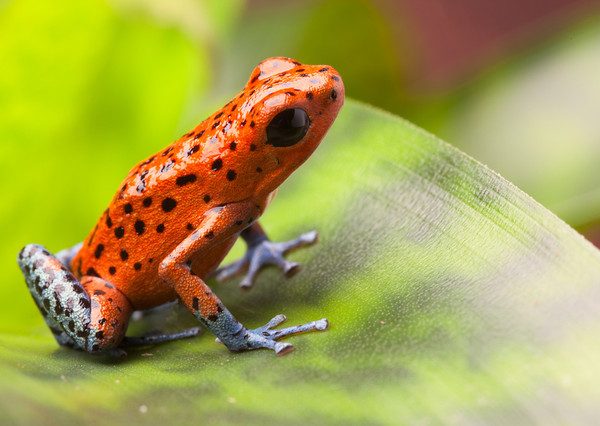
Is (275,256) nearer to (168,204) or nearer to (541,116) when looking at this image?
(168,204)

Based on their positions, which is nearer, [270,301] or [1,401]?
[1,401]

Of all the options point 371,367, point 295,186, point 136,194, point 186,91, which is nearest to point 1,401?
point 371,367

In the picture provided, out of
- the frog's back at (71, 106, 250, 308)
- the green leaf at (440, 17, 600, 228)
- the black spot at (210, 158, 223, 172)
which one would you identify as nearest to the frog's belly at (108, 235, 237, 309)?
the frog's back at (71, 106, 250, 308)

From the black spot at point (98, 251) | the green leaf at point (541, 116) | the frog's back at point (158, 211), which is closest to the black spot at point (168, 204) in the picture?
the frog's back at point (158, 211)

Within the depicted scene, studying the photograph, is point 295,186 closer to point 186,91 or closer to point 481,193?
point 186,91

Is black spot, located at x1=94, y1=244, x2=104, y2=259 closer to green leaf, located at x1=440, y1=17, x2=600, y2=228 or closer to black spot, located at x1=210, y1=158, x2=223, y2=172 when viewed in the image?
black spot, located at x1=210, y1=158, x2=223, y2=172

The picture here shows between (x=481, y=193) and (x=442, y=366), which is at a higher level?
(x=481, y=193)
